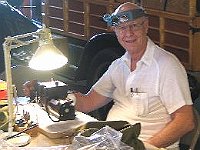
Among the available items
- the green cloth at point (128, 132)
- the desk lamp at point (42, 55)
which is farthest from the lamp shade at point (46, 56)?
the green cloth at point (128, 132)

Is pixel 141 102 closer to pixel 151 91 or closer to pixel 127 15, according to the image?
pixel 151 91

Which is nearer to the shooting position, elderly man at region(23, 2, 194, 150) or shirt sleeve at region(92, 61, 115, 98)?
elderly man at region(23, 2, 194, 150)

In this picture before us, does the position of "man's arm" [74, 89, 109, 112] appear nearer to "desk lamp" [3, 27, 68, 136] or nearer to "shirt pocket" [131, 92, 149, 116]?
"shirt pocket" [131, 92, 149, 116]

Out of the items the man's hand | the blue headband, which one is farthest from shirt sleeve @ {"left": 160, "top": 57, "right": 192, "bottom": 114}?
the man's hand

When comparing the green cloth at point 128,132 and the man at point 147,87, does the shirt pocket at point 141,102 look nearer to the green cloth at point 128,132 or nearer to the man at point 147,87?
the man at point 147,87

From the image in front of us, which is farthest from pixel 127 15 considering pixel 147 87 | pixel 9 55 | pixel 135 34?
pixel 9 55

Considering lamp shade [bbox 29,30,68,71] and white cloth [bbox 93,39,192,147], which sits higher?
lamp shade [bbox 29,30,68,71]

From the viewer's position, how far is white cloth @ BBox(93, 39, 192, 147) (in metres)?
2.75

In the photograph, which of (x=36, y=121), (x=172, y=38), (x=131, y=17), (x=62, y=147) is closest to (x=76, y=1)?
(x=172, y=38)

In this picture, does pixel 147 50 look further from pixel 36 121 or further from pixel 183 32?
pixel 183 32

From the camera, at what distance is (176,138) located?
2.75 metres

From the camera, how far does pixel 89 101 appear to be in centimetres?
325

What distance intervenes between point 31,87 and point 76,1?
2486 mm

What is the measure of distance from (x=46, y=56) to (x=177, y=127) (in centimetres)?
87
